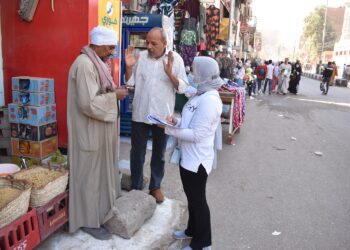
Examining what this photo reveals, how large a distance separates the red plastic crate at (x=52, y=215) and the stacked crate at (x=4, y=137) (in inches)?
75.1

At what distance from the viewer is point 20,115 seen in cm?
425

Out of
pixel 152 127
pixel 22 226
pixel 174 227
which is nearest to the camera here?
pixel 22 226

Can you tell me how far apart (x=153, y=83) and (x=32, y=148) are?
5.86 feet

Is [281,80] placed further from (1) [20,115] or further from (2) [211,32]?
(1) [20,115]

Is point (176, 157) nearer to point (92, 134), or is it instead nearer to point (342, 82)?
point (92, 134)

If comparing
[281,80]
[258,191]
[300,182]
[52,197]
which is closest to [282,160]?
[300,182]

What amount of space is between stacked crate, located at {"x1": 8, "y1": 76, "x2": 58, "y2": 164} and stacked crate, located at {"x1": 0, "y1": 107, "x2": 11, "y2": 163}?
23 centimetres

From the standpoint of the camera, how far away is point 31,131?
13.9 feet

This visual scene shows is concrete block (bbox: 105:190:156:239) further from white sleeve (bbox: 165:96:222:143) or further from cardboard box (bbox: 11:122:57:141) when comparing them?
cardboard box (bbox: 11:122:57:141)

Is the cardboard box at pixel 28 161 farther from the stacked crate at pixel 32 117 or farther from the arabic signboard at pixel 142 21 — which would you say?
the arabic signboard at pixel 142 21

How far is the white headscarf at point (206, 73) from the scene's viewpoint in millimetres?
2873

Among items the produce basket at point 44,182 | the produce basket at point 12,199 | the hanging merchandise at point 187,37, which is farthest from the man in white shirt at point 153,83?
the hanging merchandise at point 187,37

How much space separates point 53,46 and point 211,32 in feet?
34.4

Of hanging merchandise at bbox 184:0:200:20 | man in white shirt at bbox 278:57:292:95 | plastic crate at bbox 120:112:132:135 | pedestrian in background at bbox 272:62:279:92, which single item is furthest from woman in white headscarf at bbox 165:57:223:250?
pedestrian in background at bbox 272:62:279:92
